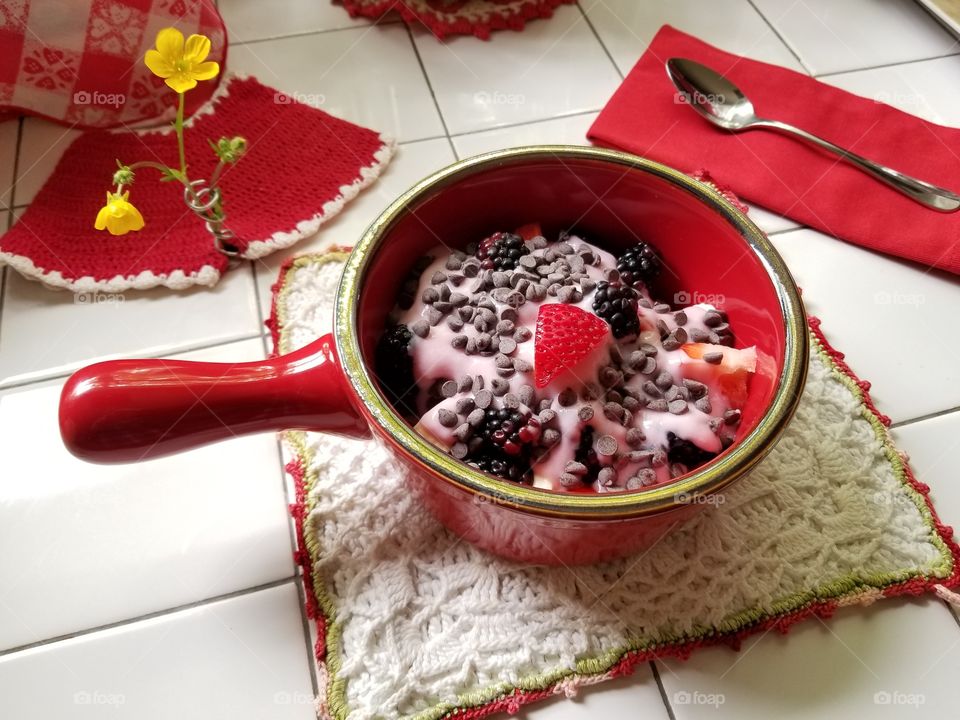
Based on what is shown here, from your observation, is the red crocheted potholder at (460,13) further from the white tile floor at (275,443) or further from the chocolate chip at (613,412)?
the chocolate chip at (613,412)

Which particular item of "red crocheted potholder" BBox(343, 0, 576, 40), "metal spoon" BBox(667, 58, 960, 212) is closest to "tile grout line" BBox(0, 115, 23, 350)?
"red crocheted potholder" BBox(343, 0, 576, 40)

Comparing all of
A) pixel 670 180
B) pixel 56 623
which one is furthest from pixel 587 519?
pixel 56 623

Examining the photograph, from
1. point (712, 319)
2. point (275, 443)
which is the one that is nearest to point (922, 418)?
point (712, 319)

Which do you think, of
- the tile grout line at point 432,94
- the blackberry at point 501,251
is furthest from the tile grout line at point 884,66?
the blackberry at point 501,251

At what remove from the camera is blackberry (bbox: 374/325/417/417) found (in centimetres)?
53

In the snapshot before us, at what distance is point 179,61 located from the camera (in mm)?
603

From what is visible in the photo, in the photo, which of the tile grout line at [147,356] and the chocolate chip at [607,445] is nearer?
the chocolate chip at [607,445]

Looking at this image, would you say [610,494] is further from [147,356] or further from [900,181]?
[900,181]

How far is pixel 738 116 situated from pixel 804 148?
0.08 m

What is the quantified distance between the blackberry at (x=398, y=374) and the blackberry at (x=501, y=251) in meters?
0.10

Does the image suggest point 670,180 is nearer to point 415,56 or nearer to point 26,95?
point 415,56

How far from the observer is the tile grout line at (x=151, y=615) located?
0.56 meters

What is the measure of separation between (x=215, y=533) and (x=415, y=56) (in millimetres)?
634

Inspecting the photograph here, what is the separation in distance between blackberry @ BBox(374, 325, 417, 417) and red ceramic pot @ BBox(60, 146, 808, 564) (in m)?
0.01
